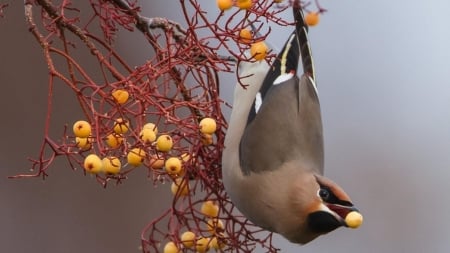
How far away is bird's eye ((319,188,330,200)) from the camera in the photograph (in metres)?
2.68

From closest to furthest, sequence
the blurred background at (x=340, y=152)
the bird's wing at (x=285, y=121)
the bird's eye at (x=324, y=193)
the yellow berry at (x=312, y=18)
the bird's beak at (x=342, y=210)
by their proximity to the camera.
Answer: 1. the yellow berry at (x=312, y=18)
2. the bird's beak at (x=342, y=210)
3. the bird's eye at (x=324, y=193)
4. the bird's wing at (x=285, y=121)
5. the blurred background at (x=340, y=152)

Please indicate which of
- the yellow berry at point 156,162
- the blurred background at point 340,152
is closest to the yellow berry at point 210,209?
the yellow berry at point 156,162

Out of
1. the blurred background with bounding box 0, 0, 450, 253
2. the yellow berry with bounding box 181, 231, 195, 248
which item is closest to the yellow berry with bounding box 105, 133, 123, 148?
the yellow berry with bounding box 181, 231, 195, 248

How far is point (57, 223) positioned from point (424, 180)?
2.03 metres

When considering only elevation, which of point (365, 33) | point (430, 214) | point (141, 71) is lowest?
point (430, 214)

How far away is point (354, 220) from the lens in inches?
98.3

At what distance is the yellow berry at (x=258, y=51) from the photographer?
2.47m

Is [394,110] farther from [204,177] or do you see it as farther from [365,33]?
[204,177]

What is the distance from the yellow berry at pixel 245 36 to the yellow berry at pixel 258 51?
0.06 ft

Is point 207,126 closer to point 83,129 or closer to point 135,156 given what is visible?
point 135,156

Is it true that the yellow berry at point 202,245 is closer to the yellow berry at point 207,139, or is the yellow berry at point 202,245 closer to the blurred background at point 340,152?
the yellow berry at point 207,139

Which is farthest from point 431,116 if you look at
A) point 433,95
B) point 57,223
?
point 57,223

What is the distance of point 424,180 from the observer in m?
6.03

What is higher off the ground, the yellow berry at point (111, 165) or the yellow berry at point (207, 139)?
the yellow berry at point (207, 139)
